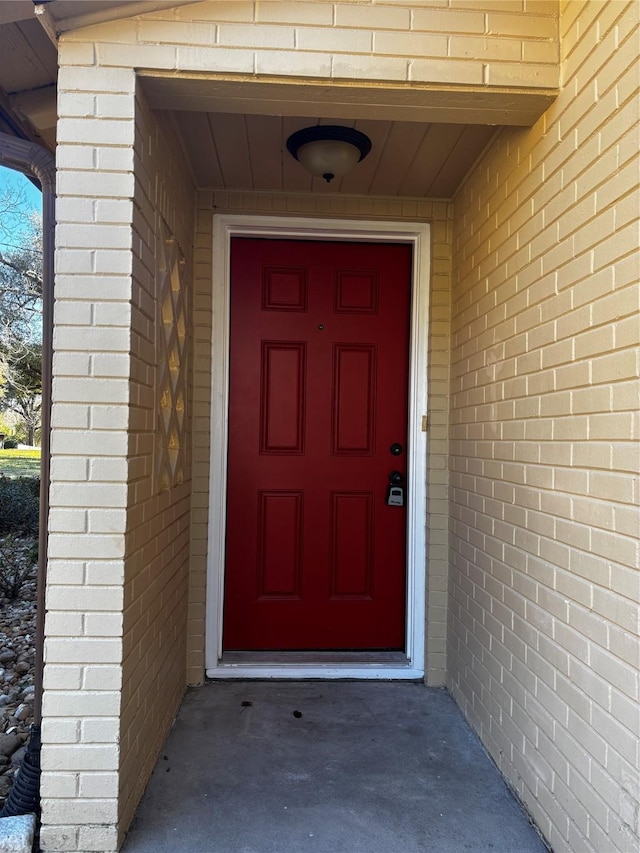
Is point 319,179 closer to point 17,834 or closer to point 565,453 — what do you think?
point 565,453

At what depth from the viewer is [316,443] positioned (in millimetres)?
3150

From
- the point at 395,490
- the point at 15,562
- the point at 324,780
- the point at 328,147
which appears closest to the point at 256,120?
the point at 328,147

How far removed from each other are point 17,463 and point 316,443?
3438 mm

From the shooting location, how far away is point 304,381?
316cm

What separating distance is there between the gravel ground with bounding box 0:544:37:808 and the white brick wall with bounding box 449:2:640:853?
6.21ft

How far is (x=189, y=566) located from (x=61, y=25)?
2285 millimetres

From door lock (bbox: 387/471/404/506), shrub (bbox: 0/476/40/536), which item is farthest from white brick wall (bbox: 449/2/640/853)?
shrub (bbox: 0/476/40/536)

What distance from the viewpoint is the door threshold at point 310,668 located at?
298 centimetres

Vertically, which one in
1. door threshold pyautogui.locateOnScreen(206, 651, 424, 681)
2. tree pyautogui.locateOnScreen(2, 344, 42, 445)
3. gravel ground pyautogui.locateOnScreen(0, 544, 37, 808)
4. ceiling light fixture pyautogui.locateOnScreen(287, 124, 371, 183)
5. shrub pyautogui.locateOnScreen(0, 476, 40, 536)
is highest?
ceiling light fixture pyautogui.locateOnScreen(287, 124, 371, 183)

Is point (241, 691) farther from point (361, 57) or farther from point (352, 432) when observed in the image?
point (361, 57)

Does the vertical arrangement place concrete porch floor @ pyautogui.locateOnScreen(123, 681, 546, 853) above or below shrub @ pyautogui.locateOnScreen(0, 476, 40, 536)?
below

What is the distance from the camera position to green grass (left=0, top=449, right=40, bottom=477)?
17.0ft

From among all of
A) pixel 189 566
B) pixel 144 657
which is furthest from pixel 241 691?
pixel 144 657

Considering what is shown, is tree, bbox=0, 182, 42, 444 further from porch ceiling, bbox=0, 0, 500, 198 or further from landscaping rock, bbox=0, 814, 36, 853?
landscaping rock, bbox=0, 814, 36, 853
